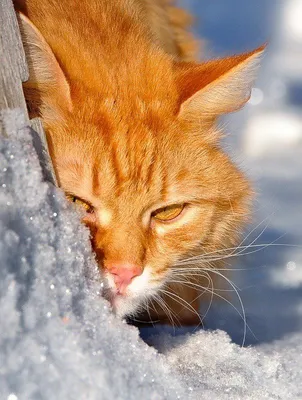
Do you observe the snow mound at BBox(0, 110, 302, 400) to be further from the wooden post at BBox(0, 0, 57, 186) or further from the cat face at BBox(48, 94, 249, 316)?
the cat face at BBox(48, 94, 249, 316)

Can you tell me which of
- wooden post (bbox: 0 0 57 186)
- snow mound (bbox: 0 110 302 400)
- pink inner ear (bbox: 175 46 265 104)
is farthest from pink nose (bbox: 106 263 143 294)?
pink inner ear (bbox: 175 46 265 104)

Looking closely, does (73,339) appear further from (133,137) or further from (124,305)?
(133,137)

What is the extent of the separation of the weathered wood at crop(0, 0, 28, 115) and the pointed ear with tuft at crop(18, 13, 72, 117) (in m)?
0.11

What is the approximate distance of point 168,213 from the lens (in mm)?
1494

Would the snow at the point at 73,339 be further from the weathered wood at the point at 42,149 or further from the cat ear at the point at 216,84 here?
the cat ear at the point at 216,84

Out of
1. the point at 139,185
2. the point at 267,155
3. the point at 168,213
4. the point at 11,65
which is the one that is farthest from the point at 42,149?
the point at 267,155

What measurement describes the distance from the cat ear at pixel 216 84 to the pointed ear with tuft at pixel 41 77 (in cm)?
26

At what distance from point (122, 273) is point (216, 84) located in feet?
1.38

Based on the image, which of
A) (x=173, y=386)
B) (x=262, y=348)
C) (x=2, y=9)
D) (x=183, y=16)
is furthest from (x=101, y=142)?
(x=183, y=16)

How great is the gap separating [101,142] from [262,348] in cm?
69

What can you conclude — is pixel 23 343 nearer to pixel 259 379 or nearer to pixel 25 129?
pixel 25 129

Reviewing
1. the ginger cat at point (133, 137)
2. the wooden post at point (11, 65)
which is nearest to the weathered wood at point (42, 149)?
the wooden post at point (11, 65)

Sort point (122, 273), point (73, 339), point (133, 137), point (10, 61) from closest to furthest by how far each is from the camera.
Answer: point (73, 339)
point (10, 61)
point (122, 273)
point (133, 137)

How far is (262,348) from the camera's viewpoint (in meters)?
1.74
